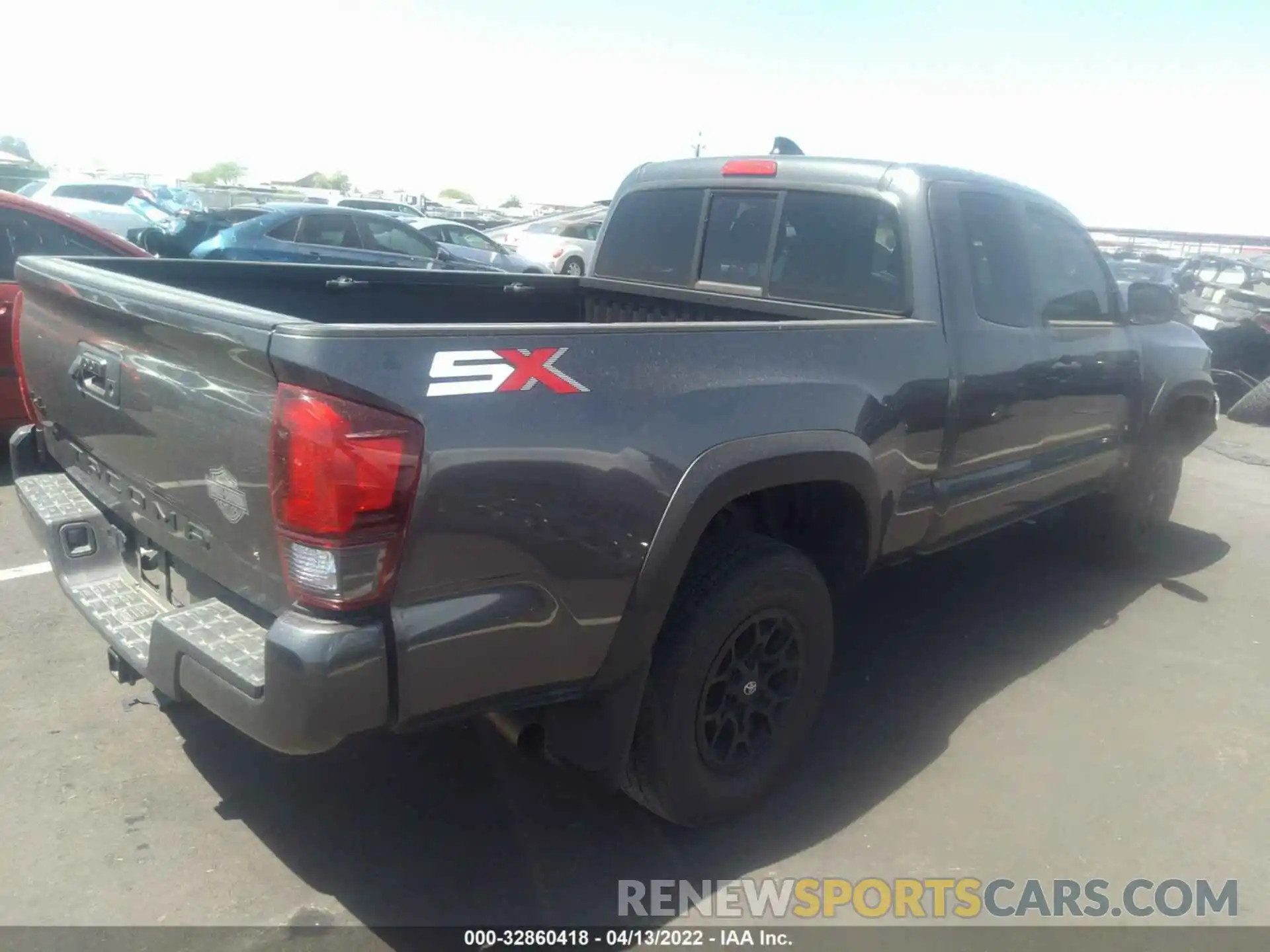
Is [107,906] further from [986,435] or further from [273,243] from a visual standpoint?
[273,243]

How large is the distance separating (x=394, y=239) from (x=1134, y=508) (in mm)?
10374

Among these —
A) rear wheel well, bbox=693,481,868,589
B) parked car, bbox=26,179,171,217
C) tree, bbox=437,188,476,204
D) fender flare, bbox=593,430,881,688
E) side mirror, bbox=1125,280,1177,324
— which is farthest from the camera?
tree, bbox=437,188,476,204

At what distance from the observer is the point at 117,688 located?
3672 millimetres

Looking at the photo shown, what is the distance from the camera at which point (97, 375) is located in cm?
274

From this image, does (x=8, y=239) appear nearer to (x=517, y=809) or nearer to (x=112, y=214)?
(x=517, y=809)

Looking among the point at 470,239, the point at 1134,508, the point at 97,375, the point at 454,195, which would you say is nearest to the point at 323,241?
the point at 470,239

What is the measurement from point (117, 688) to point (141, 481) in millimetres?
1354

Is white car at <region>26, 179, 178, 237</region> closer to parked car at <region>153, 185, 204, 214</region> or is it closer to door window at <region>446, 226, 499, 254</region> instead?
parked car at <region>153, 185, 204, 214</region>

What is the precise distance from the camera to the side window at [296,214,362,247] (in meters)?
12.8

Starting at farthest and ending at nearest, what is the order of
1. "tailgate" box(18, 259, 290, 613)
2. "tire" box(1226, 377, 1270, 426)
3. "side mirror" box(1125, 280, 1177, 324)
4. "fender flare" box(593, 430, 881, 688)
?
1. "tire" box(1226, 377, 1270, 426)
2. "side mirror" box(1125, 280, 1177, 324)
3. "fender flare" box(593, 430, 881, 688)
4. "tailgate" box(18, 259, 290, 613)

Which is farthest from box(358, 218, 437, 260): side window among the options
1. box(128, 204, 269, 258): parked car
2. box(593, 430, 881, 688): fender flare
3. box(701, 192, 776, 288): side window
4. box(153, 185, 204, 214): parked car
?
box(153, 185, 204, 214): parked car

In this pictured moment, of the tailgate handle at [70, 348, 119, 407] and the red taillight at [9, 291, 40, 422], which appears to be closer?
the tailgate handle at [70, 348, 119, 407]

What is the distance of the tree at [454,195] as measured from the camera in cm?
6459

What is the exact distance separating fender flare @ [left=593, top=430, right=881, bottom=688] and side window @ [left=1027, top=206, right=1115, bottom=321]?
1.81 meters
